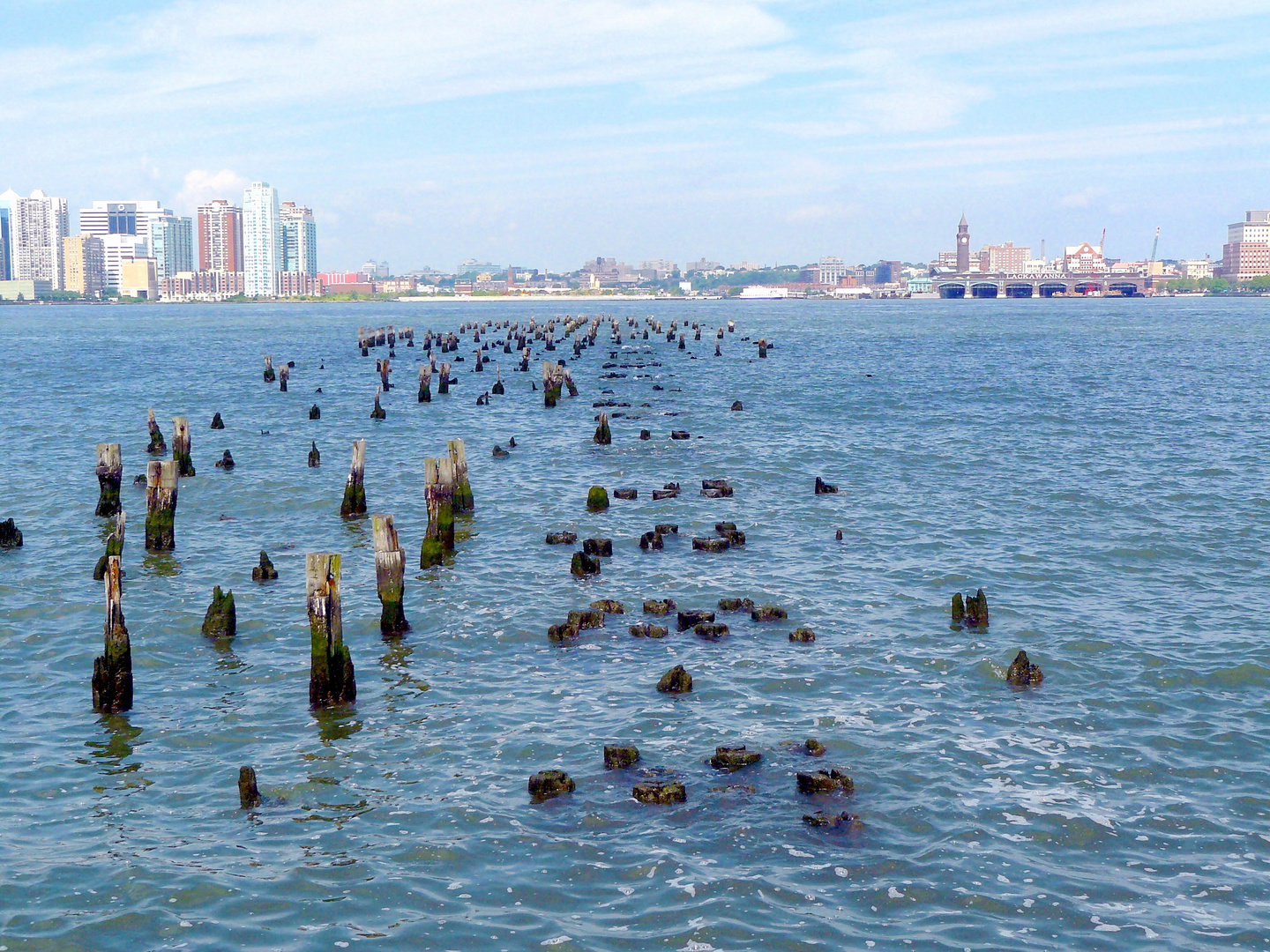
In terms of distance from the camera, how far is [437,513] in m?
27.0

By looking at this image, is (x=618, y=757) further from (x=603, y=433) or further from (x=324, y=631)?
(x=603, y=433)

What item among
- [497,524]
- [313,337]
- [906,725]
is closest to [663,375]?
[497,524]

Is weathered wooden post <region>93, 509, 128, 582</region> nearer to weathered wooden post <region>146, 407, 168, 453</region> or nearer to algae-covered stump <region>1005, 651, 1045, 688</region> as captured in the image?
algae-covered stump <region>1005, 651, 1045, 688</region>

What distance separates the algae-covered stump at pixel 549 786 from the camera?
14.8 meters

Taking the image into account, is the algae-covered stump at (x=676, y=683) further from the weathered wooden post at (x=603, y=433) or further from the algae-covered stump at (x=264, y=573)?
the weathered wooden post at (x=603, y=433)

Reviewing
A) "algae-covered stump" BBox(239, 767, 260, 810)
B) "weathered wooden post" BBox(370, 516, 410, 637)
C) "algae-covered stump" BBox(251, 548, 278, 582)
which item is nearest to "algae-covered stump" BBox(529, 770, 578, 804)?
"algae-covered stump" BBox(239, 767, 260, 810)

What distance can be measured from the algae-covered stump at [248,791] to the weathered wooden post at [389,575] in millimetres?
6412

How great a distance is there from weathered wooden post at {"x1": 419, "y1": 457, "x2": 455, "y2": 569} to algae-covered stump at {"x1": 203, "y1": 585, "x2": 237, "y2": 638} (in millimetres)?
5475

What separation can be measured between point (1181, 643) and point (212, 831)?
16.3 meters

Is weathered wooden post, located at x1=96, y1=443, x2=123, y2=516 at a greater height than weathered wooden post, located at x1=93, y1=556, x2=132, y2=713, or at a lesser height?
greater

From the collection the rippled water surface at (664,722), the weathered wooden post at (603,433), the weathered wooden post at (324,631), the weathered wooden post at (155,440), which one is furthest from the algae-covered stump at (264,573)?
the weathered wooden post at (603,433)

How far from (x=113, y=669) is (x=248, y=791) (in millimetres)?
4591

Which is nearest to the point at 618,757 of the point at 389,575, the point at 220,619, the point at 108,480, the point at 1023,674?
the point at 389,575

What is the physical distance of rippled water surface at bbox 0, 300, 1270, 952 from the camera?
40.9 feet
